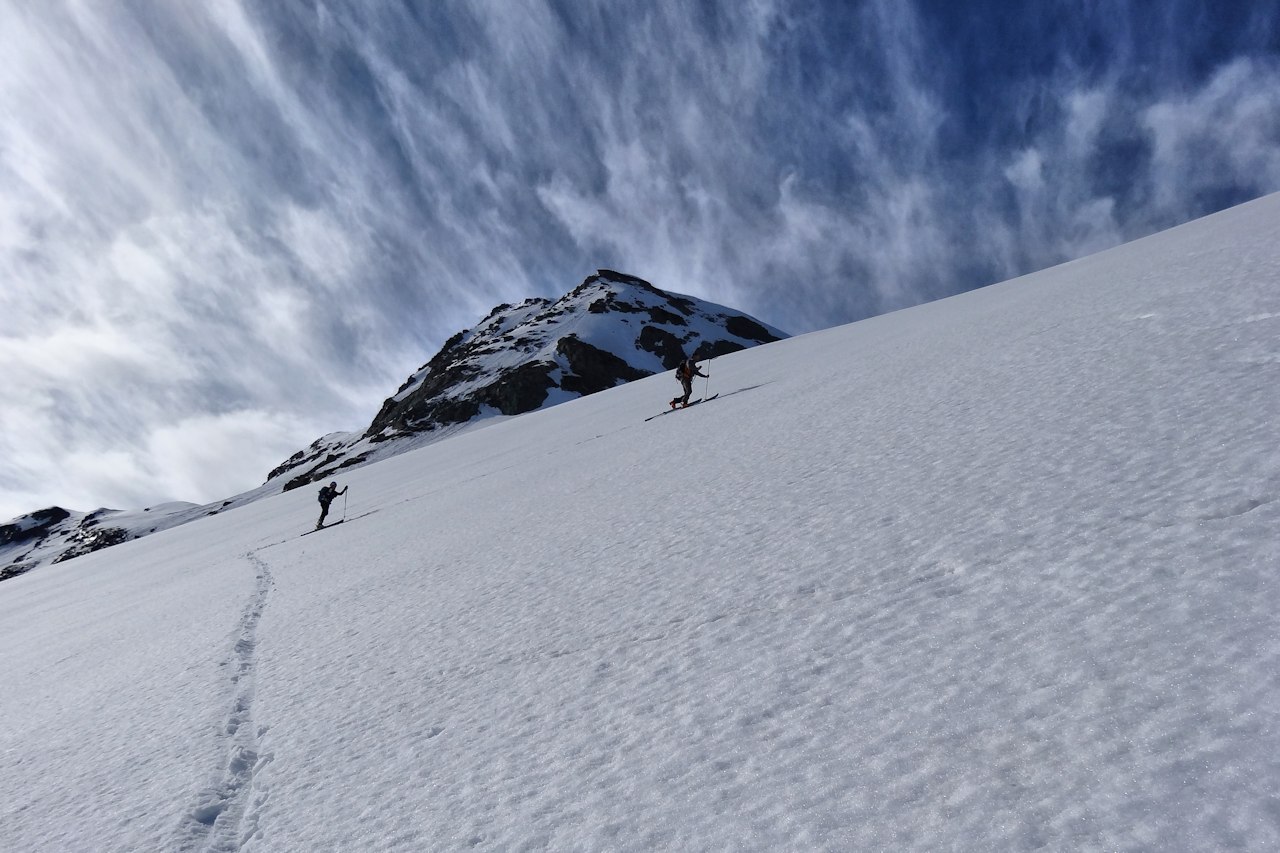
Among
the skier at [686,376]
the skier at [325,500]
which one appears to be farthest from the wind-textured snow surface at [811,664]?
the skier at [686,376]

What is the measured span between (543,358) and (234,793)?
132490 millimetres

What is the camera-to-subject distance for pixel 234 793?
14.5 feet

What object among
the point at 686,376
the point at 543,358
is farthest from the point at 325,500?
the point at 543,358

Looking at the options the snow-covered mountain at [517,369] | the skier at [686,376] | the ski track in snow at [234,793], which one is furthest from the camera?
the snow-covered mountain at [517,369]

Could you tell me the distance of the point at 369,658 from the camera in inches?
248

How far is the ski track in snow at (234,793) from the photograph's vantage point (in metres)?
3.93

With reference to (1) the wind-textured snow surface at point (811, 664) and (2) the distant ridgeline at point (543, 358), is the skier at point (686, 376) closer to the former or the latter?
(1) the wind-textured snow surface at point (811, 664)

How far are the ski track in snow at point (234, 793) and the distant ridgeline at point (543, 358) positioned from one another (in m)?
95.7

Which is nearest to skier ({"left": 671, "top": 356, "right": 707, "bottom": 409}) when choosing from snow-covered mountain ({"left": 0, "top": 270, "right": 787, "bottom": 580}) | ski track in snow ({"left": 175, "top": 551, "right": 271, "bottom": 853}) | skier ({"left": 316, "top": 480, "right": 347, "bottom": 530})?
skier ({"left": 316, "top": 480, "right": 347, "bottom": 530})

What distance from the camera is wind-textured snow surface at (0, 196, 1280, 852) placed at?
2.64 metres

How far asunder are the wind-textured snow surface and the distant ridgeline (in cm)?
9506

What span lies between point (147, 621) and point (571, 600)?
974 centimetres

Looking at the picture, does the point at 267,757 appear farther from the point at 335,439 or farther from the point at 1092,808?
the point at 335,439

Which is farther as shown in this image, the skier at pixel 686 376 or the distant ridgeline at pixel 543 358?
the distant ridgeline at pixel 543 358
